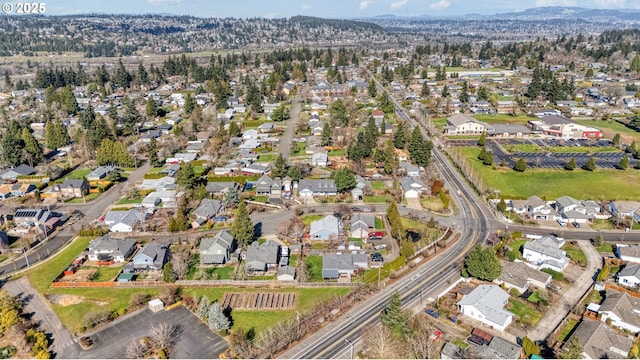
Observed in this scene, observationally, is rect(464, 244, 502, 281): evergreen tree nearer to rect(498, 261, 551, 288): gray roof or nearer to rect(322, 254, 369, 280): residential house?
rect(498, 261, 551, 288): gray roof

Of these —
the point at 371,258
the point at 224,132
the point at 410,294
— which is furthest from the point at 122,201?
the point at 410,294

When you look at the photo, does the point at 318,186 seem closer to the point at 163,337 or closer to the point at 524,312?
the point at 524,312

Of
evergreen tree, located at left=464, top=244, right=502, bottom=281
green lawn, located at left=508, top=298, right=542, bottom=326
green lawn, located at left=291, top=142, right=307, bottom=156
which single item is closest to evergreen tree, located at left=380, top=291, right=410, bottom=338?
green lawn, located at left=508, top=298, right=542, bottom=326

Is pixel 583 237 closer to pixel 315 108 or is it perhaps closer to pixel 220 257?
pixel 220 257

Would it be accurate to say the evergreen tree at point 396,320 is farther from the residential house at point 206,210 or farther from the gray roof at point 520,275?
the residential house at point 206,210

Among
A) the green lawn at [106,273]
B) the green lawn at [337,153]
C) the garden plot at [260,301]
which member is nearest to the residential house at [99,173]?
the green lawn at [106,273]

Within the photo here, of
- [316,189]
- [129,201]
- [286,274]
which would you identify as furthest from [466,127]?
[129,201]

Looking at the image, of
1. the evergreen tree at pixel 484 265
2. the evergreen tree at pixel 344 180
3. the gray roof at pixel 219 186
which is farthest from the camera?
the gray roof at pixel 219 186
